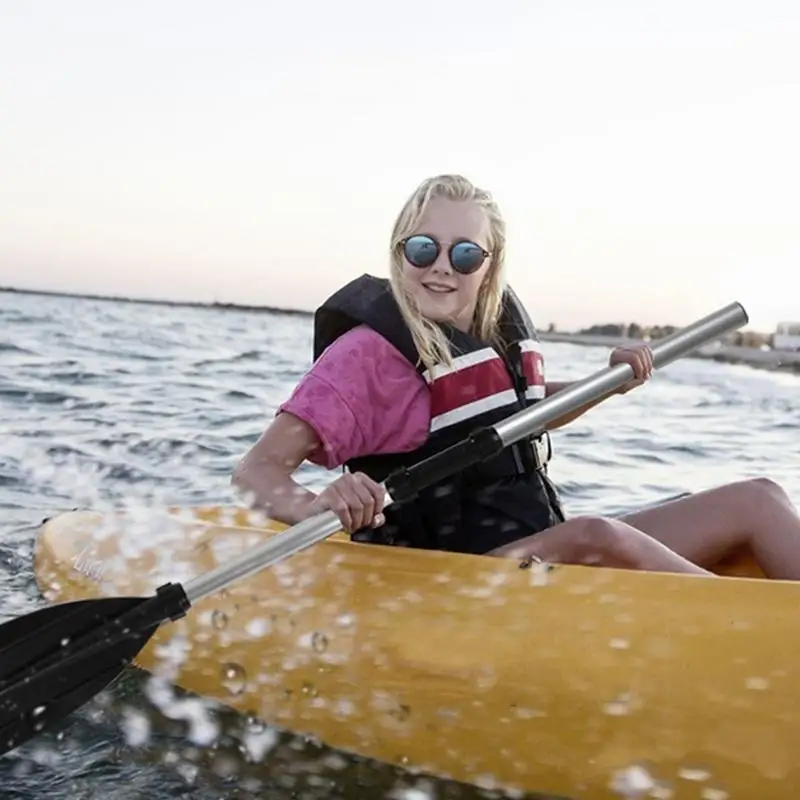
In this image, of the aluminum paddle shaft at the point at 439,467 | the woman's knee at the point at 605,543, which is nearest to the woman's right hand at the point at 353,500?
the aluminum paddle shaft at the point at 439,467

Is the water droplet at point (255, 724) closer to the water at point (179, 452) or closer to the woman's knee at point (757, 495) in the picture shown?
the water at point (179, 452)

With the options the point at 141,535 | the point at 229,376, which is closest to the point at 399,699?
the point at 141,535

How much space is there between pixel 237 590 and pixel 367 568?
314 mm

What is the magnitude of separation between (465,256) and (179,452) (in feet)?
12.5

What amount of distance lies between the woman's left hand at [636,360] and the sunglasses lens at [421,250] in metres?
0.44

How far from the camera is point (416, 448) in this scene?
2404 millimetres

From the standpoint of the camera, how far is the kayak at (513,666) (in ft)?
6.30

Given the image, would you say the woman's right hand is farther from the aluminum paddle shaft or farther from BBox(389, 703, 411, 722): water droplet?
BBox(389, 703, 411, 722): water droplet

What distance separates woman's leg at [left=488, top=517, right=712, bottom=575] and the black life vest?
0.18 m

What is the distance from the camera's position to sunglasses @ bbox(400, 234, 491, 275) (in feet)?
7.98

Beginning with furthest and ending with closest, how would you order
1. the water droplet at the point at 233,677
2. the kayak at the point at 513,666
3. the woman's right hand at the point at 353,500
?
the water droplet at the point at 233,677 < the woman's right hand at the point at 353,500 < the kayak at the point at 513,666

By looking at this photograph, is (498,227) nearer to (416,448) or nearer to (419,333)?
(419,333)

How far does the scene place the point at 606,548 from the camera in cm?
223

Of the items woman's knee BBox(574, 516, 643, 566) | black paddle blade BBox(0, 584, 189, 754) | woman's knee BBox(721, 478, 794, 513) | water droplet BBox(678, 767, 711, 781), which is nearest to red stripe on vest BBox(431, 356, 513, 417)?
woman's knee BBox(574, 516, 643, 566)
